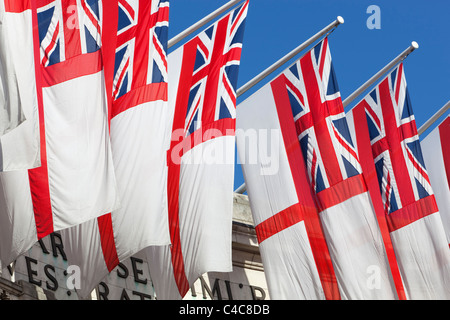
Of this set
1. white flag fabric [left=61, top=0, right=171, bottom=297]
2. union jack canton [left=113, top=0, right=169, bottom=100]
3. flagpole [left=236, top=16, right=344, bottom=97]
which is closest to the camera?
white flag fabric [left=61, top=0, right=171, bottom=297]

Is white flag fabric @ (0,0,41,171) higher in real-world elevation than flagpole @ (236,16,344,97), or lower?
lower

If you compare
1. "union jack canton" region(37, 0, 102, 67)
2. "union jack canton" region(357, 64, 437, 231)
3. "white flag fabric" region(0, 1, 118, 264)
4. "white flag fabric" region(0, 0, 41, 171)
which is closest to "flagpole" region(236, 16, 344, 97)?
"union jack canton" region(357, 64, 437, 231)

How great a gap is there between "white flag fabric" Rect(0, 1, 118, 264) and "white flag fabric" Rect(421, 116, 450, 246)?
1080cm

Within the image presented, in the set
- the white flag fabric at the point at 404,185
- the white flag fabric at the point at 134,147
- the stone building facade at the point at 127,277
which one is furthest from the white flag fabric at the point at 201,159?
the white flag fabric at the point at 404,185

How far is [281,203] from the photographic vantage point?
707 inches

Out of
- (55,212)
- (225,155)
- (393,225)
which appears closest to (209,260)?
(225,155)

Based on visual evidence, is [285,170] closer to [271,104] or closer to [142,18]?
[271,104]

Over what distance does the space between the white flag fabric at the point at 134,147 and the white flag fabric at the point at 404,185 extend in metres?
5.91

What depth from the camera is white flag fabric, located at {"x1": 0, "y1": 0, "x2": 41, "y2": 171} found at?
12141 millimetres

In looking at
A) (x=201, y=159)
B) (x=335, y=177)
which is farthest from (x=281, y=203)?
(x=201, y=159)

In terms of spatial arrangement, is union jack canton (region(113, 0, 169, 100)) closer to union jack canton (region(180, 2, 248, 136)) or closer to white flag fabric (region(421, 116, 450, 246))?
union jack canton (region(180, 2, 248, 136))

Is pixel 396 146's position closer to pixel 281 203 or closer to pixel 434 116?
pixel 281 203

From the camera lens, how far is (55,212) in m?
13.1

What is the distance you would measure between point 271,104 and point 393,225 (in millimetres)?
3605
